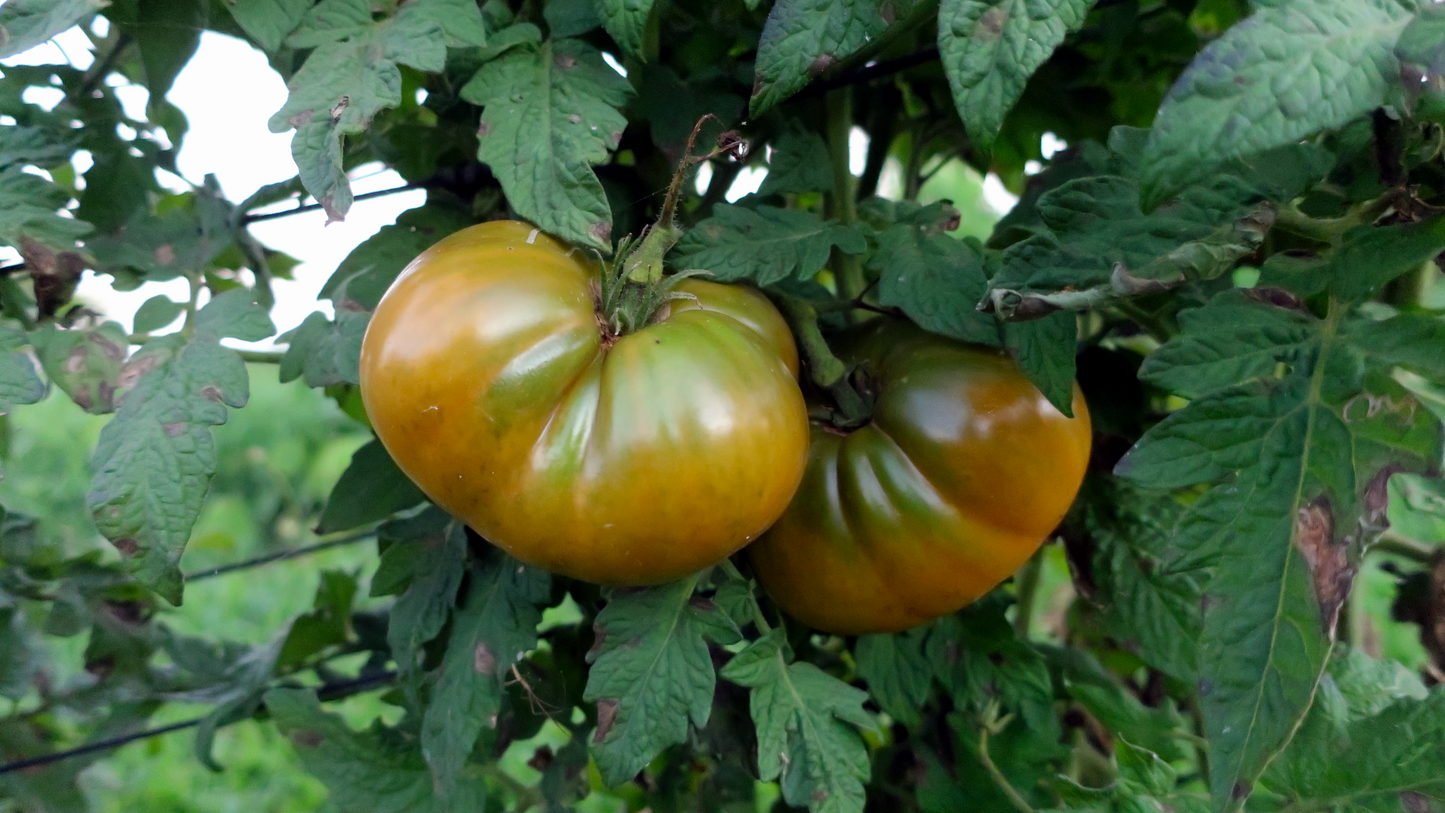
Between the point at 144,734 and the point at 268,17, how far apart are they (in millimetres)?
912

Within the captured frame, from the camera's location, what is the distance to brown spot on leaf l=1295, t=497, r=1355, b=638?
23.6 inches

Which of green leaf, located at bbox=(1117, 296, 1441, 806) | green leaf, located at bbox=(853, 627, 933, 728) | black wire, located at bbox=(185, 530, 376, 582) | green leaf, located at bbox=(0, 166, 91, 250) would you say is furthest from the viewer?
black wire, located at bbox=(185, 530, 376, 582)

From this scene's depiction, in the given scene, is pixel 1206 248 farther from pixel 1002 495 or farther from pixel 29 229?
pixel 29 229

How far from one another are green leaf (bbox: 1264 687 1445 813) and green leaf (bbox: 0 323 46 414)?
3.11ft

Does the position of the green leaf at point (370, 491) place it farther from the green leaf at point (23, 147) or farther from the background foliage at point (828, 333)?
the green leaf at point (23, 147)

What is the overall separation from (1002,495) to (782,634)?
0.20m

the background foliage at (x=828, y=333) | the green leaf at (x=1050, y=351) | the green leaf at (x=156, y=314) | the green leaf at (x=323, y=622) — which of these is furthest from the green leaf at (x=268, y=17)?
the green leaf at (x=323, y=622)

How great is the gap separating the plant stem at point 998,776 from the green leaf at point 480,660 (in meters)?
0.45

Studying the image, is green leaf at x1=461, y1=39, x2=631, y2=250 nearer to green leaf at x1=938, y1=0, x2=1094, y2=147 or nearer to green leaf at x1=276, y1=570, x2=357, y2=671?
green leaf at x1=938, y1=0, x2=1094, y2=147

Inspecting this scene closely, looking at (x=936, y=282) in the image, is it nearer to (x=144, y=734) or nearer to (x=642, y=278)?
(x=642, y=278)

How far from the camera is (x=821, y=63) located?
635 mm

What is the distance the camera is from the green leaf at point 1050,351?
70 centimetres

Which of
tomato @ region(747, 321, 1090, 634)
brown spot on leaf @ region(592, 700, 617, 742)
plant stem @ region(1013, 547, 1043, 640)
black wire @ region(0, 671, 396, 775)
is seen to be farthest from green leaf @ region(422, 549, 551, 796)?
plant stem @ region(1013, 547, 1043, 640)

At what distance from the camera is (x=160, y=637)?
1.24m
